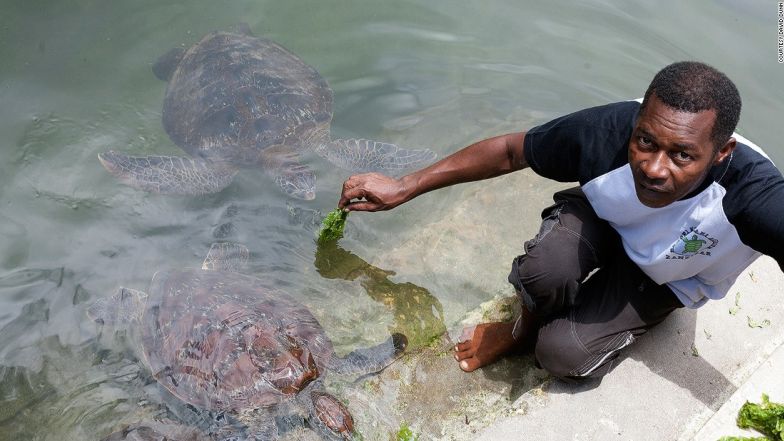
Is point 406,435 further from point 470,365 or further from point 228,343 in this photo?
point 228,343

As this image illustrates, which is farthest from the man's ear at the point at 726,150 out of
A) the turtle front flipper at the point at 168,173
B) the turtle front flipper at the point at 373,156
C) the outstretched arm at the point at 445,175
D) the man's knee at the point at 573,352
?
the turtle front flipper at the point at 168,173

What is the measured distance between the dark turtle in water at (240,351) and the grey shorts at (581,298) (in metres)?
0.79

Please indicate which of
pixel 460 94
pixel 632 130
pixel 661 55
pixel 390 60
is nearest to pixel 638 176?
pixel 632 130

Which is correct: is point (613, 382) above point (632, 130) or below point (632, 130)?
below

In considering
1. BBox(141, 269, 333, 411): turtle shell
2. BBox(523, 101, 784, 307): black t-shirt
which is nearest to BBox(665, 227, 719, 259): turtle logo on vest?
BBox(523, 101, 784, 307): black t-shirt


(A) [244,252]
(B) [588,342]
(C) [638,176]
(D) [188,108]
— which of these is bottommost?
(A) [244,252]

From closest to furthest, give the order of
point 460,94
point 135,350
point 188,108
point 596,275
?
1. point 596,275
2. point 135,350
3. point 188,108
4. point 460,94

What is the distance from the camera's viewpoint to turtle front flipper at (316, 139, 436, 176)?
456 cm

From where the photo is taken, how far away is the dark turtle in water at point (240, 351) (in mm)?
3037

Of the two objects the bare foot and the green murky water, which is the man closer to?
the bare foot

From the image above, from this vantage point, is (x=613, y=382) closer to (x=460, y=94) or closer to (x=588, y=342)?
(x=588, y=342)

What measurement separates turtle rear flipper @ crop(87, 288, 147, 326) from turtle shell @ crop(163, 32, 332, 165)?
4.47ft

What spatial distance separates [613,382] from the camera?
295 centimetres

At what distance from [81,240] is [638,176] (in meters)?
3.34
